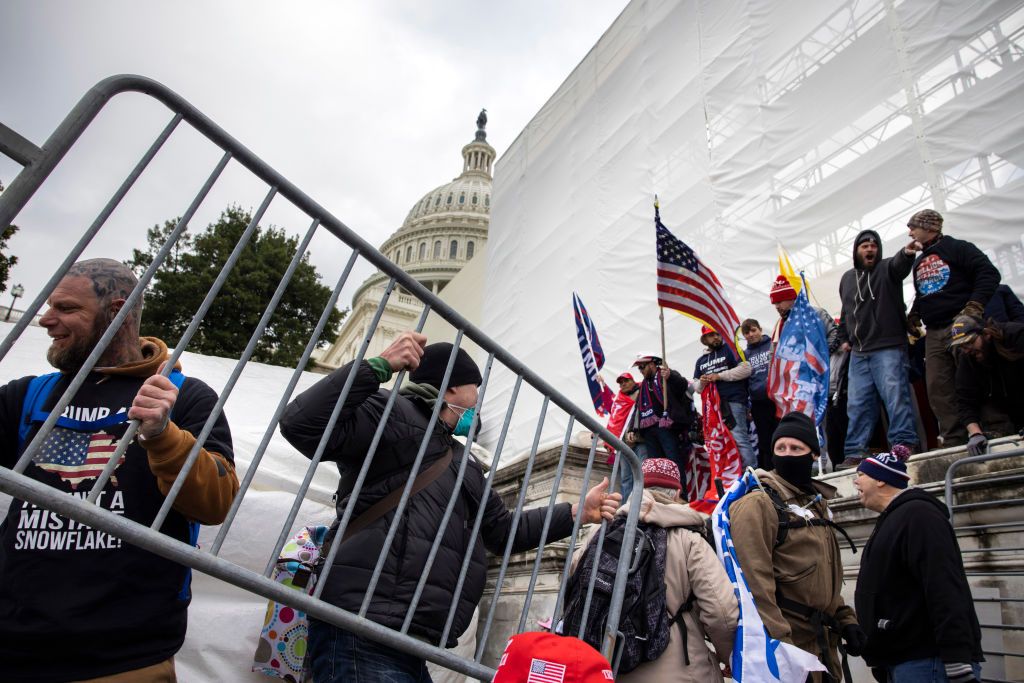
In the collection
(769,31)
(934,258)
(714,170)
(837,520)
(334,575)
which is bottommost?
(334,575)

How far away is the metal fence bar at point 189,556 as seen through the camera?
1293 millimetres

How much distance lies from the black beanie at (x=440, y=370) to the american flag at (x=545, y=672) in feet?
3.46

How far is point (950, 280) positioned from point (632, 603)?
11.6 ft

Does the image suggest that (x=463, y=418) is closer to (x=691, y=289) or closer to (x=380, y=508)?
(x=380, y=508)

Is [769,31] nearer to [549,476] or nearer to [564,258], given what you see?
[564,258]

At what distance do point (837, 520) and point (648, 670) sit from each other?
2.16m

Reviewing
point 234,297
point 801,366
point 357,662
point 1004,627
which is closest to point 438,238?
point 234,297

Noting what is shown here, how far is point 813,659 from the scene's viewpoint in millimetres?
2689

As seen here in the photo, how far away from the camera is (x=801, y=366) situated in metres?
5.78

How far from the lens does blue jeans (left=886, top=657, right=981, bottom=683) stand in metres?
2.87

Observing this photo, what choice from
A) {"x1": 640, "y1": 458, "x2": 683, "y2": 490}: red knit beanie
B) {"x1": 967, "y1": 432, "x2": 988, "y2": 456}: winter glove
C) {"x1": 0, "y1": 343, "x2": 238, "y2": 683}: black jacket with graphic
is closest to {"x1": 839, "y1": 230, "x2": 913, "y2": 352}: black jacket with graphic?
{"x1": 967, "y1": 432, "x2": 988, "y2": 456}: winter glove

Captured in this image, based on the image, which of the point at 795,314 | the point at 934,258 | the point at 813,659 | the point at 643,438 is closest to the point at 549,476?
the point at 643,438

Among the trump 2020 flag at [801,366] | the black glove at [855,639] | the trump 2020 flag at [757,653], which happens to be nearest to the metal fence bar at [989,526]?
the black glove at [855,639]

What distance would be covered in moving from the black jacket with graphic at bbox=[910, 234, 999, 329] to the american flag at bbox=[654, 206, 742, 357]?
1.89 m
